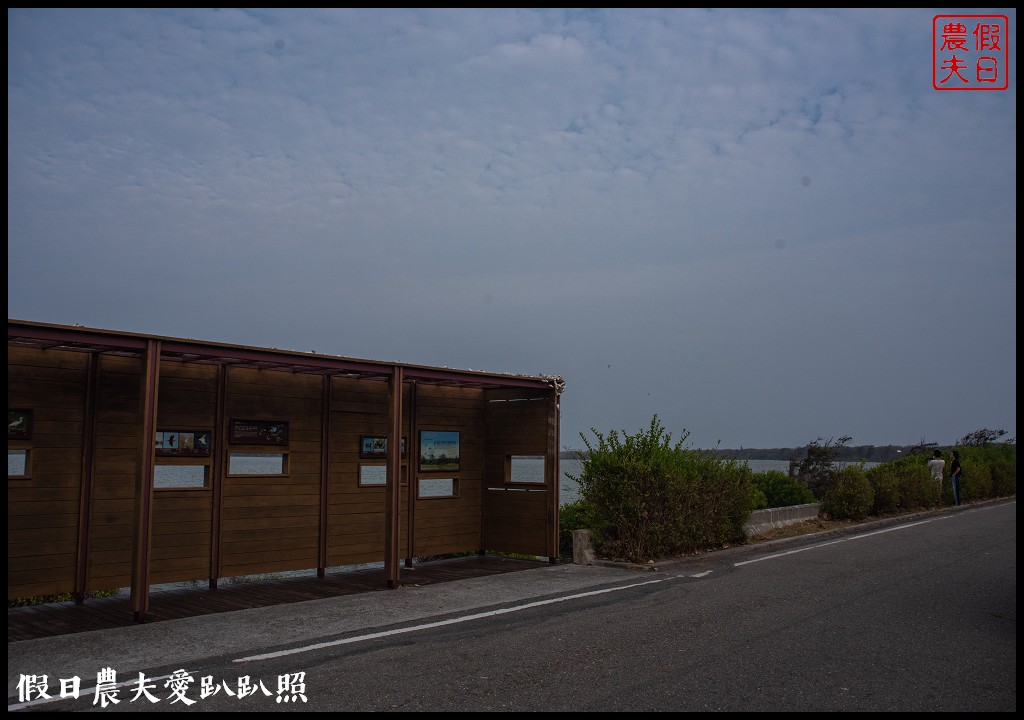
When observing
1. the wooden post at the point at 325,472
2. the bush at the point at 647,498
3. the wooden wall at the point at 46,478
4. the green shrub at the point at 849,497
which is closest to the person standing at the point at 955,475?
the green shrub at the point at 849,497

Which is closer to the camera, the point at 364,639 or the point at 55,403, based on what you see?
the point at 364,639

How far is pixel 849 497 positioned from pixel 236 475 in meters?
14.9

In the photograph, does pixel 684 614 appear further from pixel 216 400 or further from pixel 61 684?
pixel 216 400

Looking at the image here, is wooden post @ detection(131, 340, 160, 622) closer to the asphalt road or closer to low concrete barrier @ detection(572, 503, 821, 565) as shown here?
the asphalt road

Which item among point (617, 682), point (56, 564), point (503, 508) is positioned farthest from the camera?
point (503, 508)

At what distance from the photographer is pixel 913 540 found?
16.0 meters

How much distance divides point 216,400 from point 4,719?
582 centimetres

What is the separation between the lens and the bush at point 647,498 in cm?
1316

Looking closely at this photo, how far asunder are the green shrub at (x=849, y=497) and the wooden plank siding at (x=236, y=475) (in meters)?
9.89

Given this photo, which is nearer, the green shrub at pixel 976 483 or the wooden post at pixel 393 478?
the wooden post at pixel 393 478

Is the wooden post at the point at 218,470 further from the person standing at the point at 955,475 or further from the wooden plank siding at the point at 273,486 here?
the person standing at the point at 955,475

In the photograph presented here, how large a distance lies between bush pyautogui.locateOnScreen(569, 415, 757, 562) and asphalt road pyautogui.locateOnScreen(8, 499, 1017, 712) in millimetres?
1759

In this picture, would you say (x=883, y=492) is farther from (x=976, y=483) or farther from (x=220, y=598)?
(x=220, y=598)

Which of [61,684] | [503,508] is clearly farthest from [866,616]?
[61,684]
